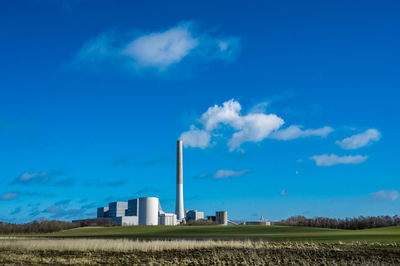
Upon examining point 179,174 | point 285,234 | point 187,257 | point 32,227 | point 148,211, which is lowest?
point 187,257

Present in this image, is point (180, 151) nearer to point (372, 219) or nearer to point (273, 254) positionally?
point (372, 219)

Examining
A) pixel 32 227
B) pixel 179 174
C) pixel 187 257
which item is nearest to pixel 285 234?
pixel 187 257

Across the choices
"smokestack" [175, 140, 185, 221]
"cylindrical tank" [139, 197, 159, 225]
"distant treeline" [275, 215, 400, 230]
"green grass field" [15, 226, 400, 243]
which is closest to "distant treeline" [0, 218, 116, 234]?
"green grass field" [15, 226, 400, 243]

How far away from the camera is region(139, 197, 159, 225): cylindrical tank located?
184625 millimetres

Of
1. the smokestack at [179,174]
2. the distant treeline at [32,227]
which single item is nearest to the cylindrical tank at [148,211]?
the smokestack at [179,174]

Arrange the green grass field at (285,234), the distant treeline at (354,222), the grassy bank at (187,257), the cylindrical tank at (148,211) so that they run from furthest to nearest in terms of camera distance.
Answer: the cylindrical tank at (148,211)
the distant treeline at (354,222)
the green grass field at (285,234)
the grassy bank at (187,257)

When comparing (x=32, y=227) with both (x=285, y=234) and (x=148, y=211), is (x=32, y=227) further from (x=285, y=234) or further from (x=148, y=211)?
(x=285, y=234)

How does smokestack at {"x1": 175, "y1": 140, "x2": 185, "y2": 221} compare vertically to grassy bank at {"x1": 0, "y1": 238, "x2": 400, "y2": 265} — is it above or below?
above

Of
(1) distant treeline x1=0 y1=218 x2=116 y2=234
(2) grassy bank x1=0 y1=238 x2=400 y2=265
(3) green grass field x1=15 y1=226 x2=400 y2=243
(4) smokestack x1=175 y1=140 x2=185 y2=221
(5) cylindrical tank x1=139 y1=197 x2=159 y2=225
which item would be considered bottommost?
(2) grassy bank x1=0 y1=238 x2=400 y2=265

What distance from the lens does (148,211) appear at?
7328 inches

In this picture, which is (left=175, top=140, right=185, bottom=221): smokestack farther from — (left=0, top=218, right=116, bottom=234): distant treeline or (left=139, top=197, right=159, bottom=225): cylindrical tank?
(left=0, top=218, right=116, bottom=234): distant treeline

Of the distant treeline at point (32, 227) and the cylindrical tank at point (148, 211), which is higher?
the cylindrical tank at point (148, 211)

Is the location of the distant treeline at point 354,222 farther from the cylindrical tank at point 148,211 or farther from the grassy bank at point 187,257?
the grassy bank at point 187,257

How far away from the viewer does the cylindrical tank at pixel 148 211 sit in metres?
185
